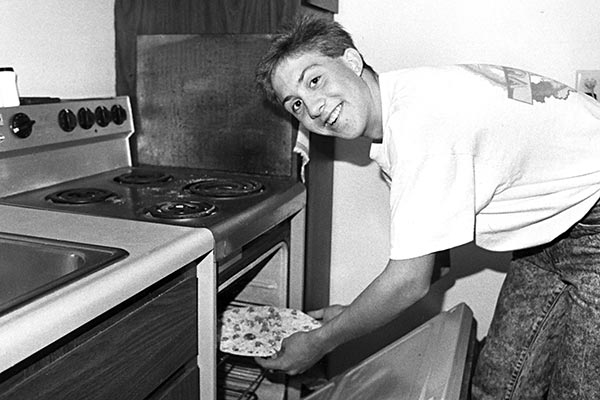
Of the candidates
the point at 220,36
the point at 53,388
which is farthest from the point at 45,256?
the point at 220,36

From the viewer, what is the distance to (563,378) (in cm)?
146

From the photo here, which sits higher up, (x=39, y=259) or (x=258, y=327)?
(x=39, y=259)

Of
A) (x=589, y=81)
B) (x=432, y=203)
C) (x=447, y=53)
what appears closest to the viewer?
(x=432, y=203)

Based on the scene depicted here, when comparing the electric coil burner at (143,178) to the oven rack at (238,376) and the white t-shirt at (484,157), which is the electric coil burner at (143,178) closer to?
the oven rack at (238,376)

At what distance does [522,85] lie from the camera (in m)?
1.32

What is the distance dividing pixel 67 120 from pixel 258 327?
692 mm

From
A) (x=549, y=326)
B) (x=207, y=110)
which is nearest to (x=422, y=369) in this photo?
(x=549, y=326)

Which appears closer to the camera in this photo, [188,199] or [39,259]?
[39,259]

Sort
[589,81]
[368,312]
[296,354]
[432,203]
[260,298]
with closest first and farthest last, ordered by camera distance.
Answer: [432,203]
[368,312]
[296,354]
[260,298]
[589,81]

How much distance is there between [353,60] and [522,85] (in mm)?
358

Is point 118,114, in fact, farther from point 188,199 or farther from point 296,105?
point 296,105

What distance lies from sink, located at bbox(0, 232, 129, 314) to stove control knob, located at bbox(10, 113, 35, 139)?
406 mm

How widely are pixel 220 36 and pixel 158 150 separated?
38cm

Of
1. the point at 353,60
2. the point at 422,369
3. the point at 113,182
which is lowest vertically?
the point at 422,369
